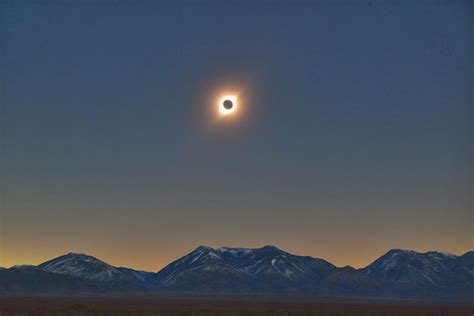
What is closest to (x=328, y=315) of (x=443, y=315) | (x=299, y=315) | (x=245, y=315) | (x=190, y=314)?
(x=299, y=315)

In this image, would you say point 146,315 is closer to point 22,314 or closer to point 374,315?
point 22,314

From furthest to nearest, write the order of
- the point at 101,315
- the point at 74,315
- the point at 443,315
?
the point at 443,315 → the point at 101,315 → the point at 74,315

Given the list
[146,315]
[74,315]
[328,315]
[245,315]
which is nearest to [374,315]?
[328,315]

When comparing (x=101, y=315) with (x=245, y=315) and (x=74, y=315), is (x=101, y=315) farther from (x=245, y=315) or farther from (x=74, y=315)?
(x=245, y=315)

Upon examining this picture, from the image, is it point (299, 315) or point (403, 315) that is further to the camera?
point (403, 315)

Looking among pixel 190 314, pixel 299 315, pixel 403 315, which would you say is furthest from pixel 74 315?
pixel 403 315

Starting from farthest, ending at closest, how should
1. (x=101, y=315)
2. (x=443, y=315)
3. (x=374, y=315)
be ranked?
1. (x=443, y=315)
2. (x=374, y=315)
3. (x=101, y=315)

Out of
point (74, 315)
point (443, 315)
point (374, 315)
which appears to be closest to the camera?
point (74, 315)

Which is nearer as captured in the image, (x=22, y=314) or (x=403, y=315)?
(x=22, y=314)

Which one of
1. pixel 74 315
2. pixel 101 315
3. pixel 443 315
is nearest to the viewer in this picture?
pixel 74 315
